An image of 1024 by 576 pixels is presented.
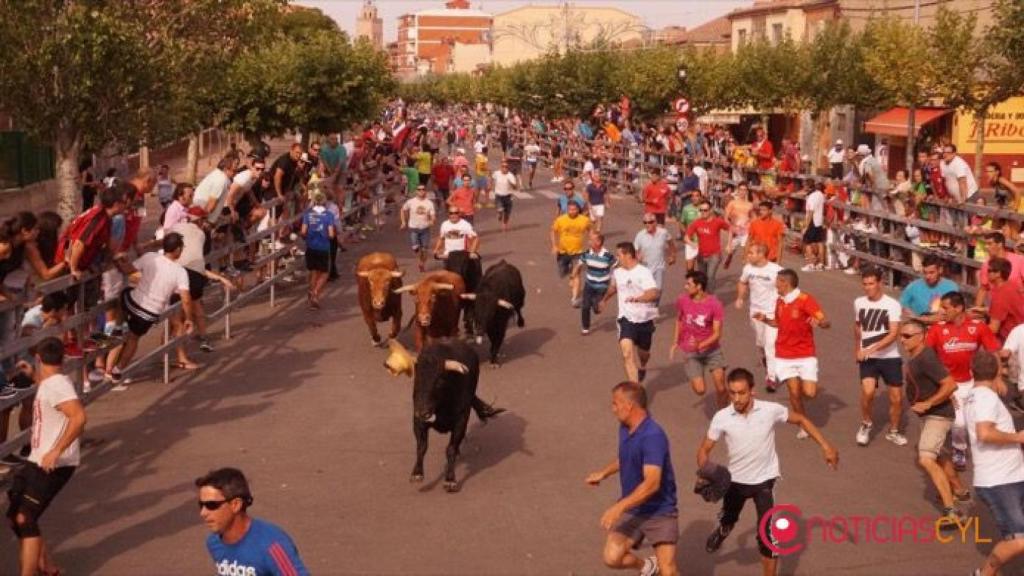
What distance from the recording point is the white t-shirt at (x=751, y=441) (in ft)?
29.1

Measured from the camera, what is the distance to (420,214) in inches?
896

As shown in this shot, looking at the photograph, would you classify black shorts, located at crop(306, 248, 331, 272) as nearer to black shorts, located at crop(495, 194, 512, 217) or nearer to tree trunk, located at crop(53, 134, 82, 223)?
tree trunk, located at crop(53, 134, 82, 223)

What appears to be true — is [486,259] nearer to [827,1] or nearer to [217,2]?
[217,2]

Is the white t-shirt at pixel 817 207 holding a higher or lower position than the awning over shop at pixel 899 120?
lower

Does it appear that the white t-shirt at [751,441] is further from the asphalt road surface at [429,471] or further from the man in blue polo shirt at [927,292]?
the man in blue polo shirt at [927,292]

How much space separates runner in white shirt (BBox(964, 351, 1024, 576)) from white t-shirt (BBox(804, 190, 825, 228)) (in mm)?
15430

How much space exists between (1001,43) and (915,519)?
61.2 ft

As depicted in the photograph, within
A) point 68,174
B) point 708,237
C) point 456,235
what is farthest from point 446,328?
point 68,174

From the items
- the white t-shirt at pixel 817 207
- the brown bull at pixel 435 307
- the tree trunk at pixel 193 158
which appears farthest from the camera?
the tree trunk at pixel 193 158

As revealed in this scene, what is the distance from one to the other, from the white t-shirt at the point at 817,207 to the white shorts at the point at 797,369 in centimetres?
1209

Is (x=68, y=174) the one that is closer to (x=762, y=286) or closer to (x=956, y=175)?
(x=762, y=286)

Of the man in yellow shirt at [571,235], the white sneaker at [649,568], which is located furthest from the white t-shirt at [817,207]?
the white sneaker at [649,568]

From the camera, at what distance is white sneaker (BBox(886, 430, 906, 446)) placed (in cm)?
1257

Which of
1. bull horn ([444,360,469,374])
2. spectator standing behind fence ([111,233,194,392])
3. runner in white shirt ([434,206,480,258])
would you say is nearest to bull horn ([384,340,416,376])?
bull horn ([444,360,469,374])
